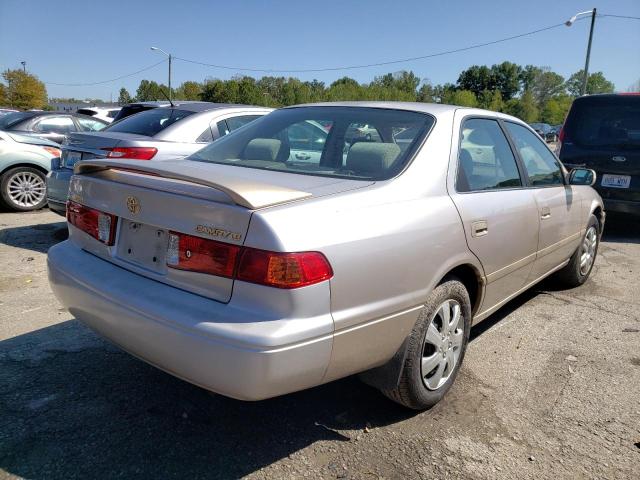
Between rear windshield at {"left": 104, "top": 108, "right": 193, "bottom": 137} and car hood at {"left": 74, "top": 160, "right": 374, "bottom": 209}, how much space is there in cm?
304

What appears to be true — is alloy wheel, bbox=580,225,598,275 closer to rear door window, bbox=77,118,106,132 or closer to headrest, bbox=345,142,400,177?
headrest, bbox=345,142,400,177

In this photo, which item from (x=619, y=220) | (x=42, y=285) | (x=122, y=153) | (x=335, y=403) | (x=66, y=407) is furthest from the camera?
(x=619, y=220)

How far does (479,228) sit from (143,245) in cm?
177

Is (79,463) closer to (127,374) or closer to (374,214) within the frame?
(127,374)

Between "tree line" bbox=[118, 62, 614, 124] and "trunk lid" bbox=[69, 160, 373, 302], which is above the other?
"tree line" bbox=[118, 62, 614, 124]

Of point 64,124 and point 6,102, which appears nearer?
point 64,124

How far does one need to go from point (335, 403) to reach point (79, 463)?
1282 millimetres

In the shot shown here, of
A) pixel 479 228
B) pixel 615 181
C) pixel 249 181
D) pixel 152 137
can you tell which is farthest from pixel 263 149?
pixel 615 181

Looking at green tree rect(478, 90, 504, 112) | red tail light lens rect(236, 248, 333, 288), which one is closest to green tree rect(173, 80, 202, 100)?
green tree rect(478, 90, 504, 112)

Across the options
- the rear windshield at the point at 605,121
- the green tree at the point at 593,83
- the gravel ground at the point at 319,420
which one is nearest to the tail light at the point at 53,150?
the gravel ground at the point at 319,420

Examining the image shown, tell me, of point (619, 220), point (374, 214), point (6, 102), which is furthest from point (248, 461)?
point (6, 102)

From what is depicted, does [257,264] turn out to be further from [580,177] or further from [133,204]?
[580,177]

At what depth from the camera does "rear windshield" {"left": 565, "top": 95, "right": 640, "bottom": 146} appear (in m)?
7.04

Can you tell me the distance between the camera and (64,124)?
9516 mm
